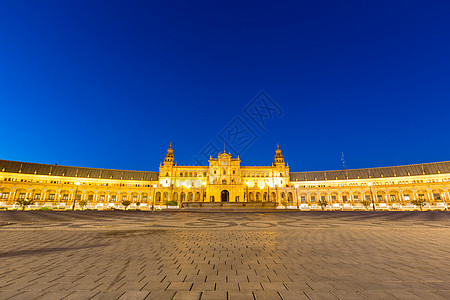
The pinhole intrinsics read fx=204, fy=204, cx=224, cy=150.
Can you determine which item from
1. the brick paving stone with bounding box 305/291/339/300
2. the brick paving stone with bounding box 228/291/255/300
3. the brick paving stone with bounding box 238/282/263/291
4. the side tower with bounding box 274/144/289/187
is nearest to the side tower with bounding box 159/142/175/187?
the side tower with bounding box 274/144/289/187

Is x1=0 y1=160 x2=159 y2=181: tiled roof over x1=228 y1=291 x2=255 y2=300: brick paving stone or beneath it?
over

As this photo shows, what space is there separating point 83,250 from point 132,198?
8362 cm

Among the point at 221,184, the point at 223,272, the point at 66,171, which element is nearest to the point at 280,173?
the point at 221,184

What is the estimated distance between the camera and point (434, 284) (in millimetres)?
3918

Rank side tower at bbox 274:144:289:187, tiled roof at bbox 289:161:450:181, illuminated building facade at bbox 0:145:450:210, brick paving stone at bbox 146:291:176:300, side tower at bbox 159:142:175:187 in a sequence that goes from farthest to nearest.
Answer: side tower at bbox 274:144:289:187 → side tower at bbox 159:142:175:187 → tiled roof at bbox 289:161:450:181 → illuminated building facade at bbox 0:145:450:210 → brick paving stone at bbox 146:291:176:300

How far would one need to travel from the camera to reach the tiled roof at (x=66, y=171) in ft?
239

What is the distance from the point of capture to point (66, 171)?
80812 millimetres

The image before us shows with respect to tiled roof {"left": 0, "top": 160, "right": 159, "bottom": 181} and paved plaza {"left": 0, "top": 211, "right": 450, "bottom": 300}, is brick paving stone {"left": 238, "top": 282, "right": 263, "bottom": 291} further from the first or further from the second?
tiled roof {"left": 0, "top": 160, "right": 159, "bottom": 181}

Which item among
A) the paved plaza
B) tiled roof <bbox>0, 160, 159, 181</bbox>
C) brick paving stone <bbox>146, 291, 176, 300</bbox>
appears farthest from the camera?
tiled roof <bbox>0, 160, 159, 181</bbox>

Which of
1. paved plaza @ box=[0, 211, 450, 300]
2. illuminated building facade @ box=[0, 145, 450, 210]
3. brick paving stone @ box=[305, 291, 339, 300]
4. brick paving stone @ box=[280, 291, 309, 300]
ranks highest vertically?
illuminated building facade @ box=[0, 145, 450, 210]

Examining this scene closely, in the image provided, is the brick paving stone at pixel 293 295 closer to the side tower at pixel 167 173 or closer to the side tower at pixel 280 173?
the side tower at pixel 167 173

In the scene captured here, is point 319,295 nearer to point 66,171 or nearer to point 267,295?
point 267,295

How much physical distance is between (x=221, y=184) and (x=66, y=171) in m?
61.8

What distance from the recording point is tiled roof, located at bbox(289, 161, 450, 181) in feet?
241
